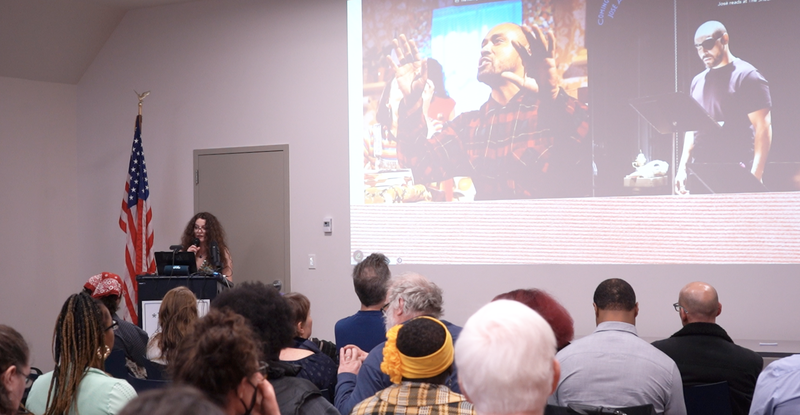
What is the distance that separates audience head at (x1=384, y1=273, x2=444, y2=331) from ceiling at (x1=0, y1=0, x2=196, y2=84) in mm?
5001

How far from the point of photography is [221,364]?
141 cm

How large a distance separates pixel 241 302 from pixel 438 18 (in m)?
4.14

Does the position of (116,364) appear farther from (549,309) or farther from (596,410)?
(596,410)

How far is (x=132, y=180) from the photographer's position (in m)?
6.40

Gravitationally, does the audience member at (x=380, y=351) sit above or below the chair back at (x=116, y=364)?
above

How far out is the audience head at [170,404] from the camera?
2.56ft

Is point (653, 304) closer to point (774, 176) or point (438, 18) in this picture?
point (774, 176)

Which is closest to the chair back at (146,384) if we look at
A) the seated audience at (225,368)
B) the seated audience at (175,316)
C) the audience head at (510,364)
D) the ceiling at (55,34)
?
the seated audience at (175,316)

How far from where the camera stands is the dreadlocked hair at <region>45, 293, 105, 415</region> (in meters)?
1.92

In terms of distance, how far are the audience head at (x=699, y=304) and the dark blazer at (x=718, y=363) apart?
0.23 meters

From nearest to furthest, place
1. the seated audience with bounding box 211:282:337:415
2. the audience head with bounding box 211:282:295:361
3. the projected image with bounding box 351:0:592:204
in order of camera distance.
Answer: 1. the seated audience with bounding box 211:282:337:415
2. the audience head with bounding box 211:282:295:361
3. the projected image with bounding box 351:0:592:204

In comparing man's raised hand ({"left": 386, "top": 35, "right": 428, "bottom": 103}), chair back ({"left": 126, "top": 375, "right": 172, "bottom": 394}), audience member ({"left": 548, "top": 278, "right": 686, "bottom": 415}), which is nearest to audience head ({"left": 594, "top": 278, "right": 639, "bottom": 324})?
audience member ({"left": 548, "top": 278, "right": 686, "bottom": 415})

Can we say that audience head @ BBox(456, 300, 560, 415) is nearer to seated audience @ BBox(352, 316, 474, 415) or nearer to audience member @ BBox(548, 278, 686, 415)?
seated audience @ BBox(352, 316, 474, 415)

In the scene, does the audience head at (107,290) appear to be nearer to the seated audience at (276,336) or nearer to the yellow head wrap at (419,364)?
the seated audience at (276,336)
